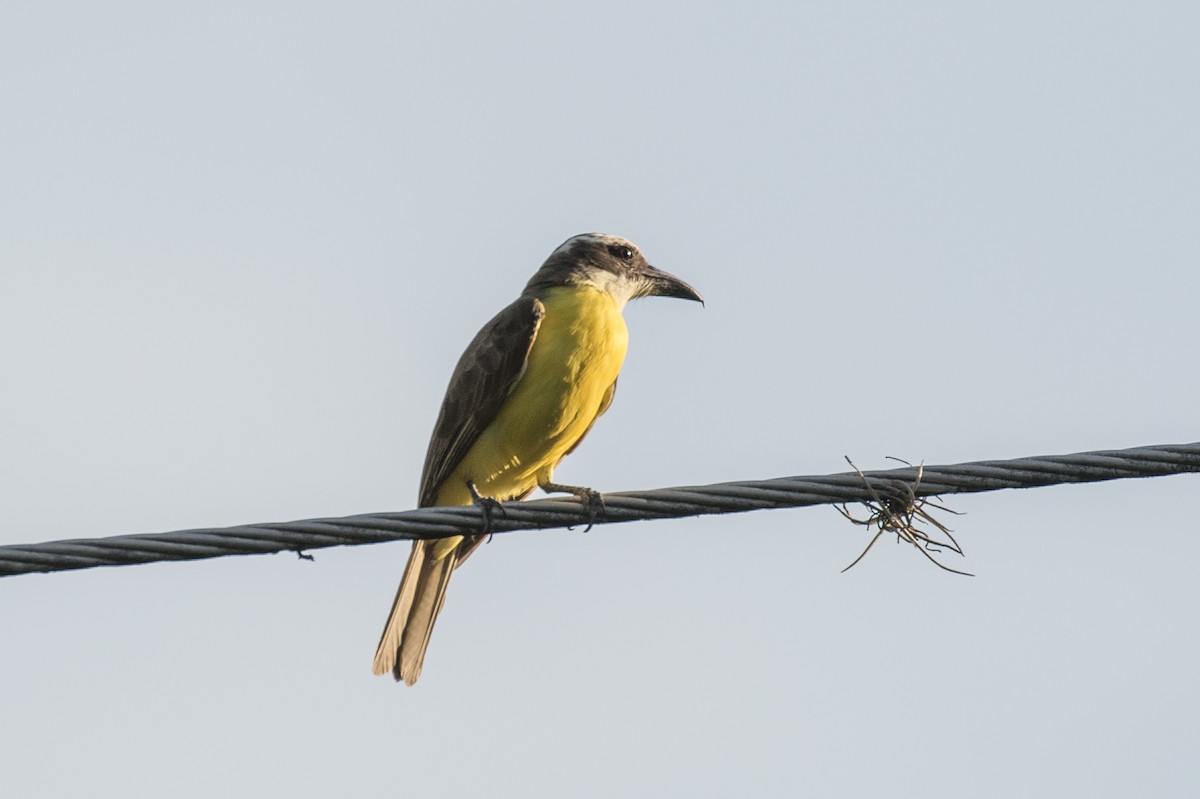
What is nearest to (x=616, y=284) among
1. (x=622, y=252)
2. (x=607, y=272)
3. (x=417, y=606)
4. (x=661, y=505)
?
(x=607, y=272)

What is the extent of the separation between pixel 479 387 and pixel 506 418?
190mm

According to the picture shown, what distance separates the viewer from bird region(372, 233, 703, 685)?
25.2 ft

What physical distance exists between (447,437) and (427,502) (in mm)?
379

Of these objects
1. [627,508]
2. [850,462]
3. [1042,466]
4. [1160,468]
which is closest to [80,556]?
[627,508]

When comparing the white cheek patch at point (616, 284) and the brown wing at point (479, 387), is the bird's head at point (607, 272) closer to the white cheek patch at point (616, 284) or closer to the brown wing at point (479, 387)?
the white cheek patch at point (616, 284)

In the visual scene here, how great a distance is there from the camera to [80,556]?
4.51 metres

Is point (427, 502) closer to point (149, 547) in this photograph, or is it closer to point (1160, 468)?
point (149, 547)

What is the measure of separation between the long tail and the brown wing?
0.26m

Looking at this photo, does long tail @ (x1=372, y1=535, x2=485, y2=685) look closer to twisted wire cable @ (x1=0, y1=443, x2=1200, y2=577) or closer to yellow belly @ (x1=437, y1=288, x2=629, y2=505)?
yellow belly @ (x1=437, y1=288, x2=629, y2=505)

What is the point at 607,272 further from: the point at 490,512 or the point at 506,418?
the point at 490,512

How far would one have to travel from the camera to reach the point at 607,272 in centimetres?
875

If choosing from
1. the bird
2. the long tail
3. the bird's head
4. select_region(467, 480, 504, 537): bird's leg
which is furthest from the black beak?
select_region(467, 480, 504, 537): bird's leg

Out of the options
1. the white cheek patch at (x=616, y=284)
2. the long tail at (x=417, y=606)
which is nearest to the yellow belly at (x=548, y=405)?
the long tail at (x=417, y=606)

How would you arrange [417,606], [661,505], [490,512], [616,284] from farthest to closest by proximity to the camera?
1. [616,284]
2. [417,606]
3. [490,512]
4. [661,505]
